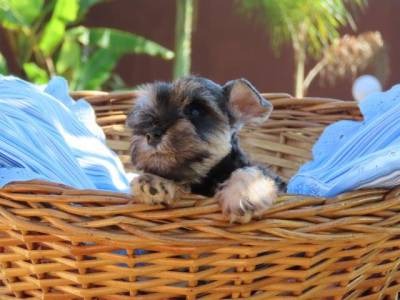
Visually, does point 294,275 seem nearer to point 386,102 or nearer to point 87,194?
point 87,194

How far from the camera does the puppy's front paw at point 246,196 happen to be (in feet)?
5.20

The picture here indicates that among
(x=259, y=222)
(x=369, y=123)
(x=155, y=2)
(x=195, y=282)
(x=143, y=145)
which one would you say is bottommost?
(x=195, y=282)

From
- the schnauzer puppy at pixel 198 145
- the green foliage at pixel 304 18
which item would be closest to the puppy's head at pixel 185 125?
the schnauzer puppy at pixel 198 145

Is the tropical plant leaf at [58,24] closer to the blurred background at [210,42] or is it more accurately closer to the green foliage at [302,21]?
the blurred background at [210,42]

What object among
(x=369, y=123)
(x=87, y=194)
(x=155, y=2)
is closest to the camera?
(x=87, y=194)

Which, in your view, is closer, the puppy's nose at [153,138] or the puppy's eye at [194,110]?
the puppy's nose at [153,138]

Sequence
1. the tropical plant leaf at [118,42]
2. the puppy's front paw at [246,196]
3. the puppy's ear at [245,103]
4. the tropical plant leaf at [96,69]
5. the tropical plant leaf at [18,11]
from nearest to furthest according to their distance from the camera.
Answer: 1. the puppy's front paw at [246,196]
2. the puppy's ear at [245,103]
3. the tropical plant leaf at [18,11]
4. the tropical plant leaf at [96,69]
5. the tropical plant leaf at [118,42]

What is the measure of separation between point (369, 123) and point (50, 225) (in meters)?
1.24

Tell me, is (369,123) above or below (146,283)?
above

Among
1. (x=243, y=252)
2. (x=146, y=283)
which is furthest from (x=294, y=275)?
(x=146, y=283)

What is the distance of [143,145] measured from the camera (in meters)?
1.91

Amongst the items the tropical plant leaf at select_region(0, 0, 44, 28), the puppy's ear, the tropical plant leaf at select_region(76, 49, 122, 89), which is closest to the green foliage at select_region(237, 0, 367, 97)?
the tropical plant leaf at select_region(76, 49, 122, 89)

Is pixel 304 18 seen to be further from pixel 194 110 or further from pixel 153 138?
pixel 153 138

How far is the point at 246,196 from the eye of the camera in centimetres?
163
